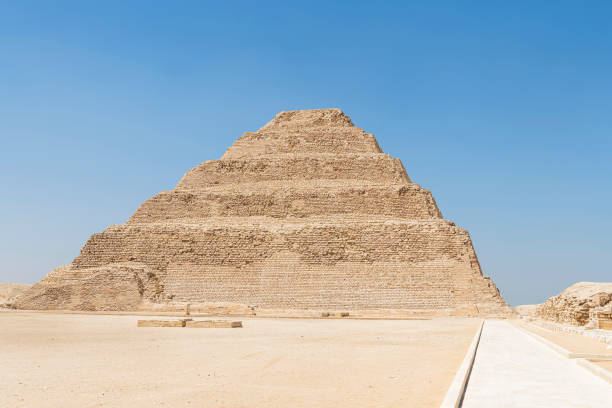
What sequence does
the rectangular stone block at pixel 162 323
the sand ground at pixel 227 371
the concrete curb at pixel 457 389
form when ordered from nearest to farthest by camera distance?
the concrete curb at pixel 457 389
the sand ground at pixel 227 371
the rectangular stone block at pixel 162 323

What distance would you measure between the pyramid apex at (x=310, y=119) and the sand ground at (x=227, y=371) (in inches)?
1384

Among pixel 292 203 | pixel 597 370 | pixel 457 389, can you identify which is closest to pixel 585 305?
pixel 597 370

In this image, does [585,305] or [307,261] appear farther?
[307,261]

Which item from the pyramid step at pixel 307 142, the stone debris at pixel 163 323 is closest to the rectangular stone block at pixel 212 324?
the stone debris at pixel 163 323

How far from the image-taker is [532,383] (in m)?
7.49

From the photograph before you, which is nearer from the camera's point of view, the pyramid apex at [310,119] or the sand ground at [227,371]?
the sand ground at [227,371]

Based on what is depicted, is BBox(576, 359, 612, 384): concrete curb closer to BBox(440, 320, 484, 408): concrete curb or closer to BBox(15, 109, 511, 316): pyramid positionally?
BBox(440, 320, 484, 408): concrete curb

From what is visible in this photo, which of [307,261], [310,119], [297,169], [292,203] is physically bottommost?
[307,261]

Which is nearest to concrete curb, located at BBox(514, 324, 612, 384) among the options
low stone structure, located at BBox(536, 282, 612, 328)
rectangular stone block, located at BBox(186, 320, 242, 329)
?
low stone structure, located at BBox(536, 282, 612, 328)

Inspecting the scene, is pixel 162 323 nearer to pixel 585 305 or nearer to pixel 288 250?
pixel 585 305

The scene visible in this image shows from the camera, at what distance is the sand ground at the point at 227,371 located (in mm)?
7016

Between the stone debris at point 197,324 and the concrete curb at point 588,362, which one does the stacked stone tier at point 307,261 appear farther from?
the concrete curb at point 588,362

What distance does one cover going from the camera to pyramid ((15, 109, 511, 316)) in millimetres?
33562

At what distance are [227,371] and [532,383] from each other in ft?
13.9
